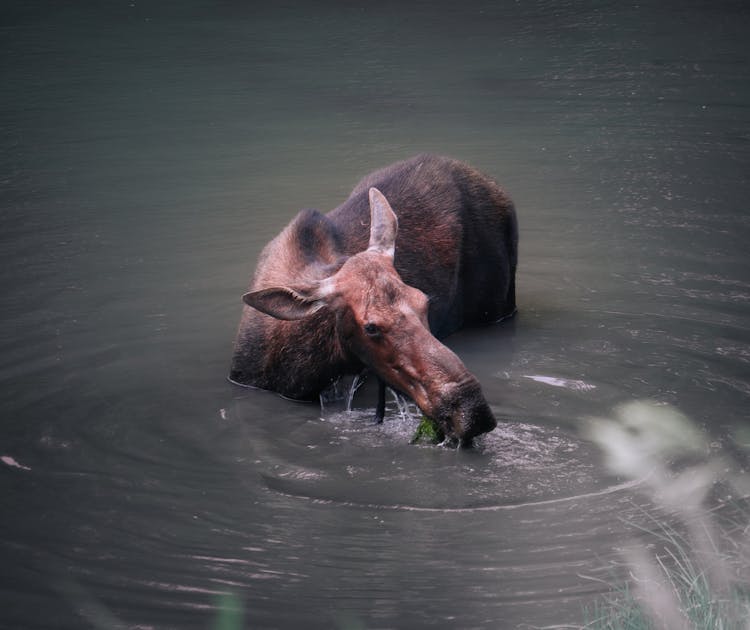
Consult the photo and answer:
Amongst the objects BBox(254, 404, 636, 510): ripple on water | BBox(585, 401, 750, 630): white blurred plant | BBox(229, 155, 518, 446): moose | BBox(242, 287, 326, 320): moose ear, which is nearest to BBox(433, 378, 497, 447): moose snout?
BBox(229, 155, 518, 446): moose

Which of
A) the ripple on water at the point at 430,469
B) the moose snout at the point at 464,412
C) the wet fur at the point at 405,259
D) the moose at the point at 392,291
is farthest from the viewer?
the wet fur at the point at 405,259

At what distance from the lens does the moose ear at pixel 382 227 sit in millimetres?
6480

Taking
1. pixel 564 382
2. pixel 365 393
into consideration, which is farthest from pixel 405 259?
pixel 564 382

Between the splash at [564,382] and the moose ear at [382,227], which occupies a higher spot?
the moose ear at [382,227]

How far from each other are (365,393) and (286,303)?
0.99 meters

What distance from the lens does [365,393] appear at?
22.6 ft

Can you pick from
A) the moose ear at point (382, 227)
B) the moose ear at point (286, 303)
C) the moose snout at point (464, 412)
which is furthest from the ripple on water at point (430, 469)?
the moose ear at point (382, 227)

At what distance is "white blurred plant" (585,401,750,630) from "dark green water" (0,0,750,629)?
0.14m

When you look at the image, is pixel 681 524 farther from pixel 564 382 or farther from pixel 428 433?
pixel 564 382

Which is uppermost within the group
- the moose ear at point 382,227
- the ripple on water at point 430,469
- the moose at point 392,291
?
the moose ear at point 382,227

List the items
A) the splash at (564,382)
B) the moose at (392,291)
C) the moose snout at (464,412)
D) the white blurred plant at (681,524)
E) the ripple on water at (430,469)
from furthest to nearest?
the splash at (564,382) < the moose at (392,291) < the moose snout at (464,412) < the ripple on water at (430,469) < the white blurred plant at (681,524)

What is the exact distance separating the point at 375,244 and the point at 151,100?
30.4 ft

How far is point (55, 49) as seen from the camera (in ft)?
59.3

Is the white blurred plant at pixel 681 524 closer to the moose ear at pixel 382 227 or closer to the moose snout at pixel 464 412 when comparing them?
the moose snout at pixel 464 412
